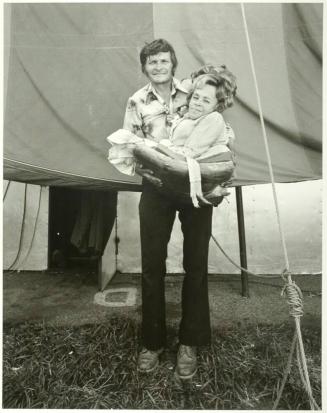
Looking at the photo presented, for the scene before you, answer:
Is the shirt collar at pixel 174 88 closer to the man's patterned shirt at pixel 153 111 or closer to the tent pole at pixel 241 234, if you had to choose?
the man's patterned shirt at pixel 153 111

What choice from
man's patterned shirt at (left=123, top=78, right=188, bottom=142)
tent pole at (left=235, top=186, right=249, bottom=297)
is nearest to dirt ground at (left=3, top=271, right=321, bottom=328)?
tent pole at (left=235, top=186, right=249, bottom=297)

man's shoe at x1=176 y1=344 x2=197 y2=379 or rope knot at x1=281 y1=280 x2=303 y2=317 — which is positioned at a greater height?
rope knot at x1=281 y1=280 x2=303 y2=317

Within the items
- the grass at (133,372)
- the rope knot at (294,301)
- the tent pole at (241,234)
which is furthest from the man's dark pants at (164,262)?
the tent pole at (241,234)

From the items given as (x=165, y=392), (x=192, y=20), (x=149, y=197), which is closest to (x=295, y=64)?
(x=192, y=20)

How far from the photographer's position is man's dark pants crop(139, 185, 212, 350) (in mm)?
1360

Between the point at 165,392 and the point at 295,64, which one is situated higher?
the point at 295,64

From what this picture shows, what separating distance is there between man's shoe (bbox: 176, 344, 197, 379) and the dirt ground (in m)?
0.51

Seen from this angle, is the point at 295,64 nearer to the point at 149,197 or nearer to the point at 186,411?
the point at 149,197

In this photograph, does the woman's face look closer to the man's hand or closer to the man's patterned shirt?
the man's patterned shirt

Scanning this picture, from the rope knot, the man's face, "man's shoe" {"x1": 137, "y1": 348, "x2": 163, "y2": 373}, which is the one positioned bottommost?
"man's shoe" {"x1": 137, "y1": 348, "x2": 163, "y2": 373}

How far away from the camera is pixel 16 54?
161cm

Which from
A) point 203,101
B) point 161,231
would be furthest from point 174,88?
point 161,231

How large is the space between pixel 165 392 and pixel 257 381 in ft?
1.32

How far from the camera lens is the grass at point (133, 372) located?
135 centimetres
